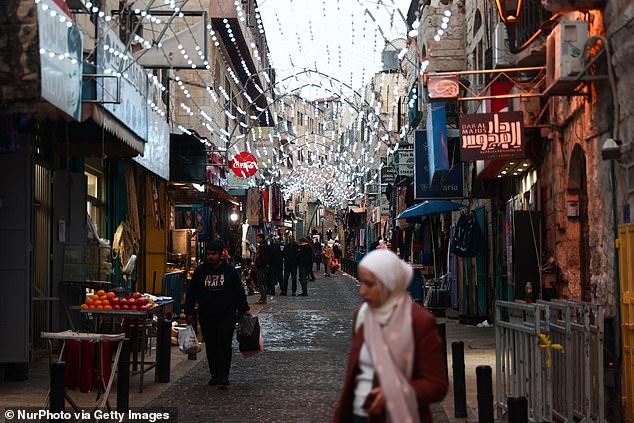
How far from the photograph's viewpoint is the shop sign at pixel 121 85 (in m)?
13.1

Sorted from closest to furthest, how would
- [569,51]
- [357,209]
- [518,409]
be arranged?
[518,409]
[569,51]
[357,209]

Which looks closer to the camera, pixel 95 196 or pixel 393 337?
pixel 393 337

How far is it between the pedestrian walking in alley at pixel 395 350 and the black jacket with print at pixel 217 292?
709 centimetres

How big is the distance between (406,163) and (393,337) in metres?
24.3

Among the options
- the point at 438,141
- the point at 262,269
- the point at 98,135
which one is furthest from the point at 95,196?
the point at 262,269

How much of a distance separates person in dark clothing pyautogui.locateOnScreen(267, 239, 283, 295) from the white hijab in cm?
2608

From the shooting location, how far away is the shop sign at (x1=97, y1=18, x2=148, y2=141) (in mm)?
13062

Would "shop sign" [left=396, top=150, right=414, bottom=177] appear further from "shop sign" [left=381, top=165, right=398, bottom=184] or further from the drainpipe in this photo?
the drainpipe

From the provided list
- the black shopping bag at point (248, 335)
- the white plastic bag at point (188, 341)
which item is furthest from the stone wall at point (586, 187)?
the white plastic bag at point (188, 341)

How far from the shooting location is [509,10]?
47.7ft

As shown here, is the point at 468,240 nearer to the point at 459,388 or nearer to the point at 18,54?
the point at 459,388

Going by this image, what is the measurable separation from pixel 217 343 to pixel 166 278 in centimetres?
822

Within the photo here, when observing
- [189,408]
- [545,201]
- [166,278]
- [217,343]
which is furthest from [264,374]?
[166,278]

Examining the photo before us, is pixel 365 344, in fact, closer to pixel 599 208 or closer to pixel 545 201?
pixel 599 208
